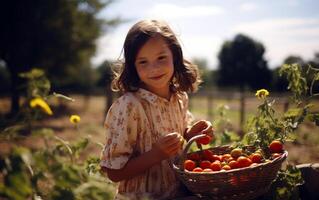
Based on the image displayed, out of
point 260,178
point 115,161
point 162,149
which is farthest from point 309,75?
point 115,161

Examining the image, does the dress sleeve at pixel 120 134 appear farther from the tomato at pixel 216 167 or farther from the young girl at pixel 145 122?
the tomato at pixel 216 167

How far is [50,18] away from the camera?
1506 cm

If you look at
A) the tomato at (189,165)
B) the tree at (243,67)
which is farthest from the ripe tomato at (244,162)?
the tree at (243,67)

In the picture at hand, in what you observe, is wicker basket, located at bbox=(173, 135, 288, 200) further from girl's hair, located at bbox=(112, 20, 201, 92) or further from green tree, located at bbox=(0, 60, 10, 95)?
green tree, located at bbox=(0, 60, 10, 95)

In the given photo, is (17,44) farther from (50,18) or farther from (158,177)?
(158,177)

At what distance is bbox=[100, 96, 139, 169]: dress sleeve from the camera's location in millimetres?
2098

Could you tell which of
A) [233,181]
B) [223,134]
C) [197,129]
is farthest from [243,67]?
[233,181]

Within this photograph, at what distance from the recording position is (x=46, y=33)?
15055mm

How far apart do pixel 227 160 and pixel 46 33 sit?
14.2 m

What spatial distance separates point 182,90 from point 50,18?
44.1 ft

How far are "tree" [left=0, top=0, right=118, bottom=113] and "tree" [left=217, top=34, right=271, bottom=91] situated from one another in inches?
382

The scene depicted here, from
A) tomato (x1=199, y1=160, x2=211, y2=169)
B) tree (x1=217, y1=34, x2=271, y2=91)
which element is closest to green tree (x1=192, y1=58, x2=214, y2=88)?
tomato (x1=199, y1=160, x2=211, y2=169)

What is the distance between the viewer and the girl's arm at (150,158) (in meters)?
1.94

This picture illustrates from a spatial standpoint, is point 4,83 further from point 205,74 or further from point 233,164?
point 233,164
